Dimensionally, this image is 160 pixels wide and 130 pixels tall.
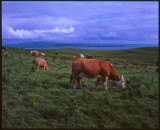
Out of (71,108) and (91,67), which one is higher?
(91,67)

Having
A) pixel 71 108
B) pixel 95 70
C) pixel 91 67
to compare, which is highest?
pixel 91 67

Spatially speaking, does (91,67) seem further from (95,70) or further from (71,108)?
(71,108)

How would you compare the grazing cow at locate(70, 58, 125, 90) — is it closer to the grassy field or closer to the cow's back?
the cow's back

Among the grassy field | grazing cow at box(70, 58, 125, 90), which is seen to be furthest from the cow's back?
the grassy field

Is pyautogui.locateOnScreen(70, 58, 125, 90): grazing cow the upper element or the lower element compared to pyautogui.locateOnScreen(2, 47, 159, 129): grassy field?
upper

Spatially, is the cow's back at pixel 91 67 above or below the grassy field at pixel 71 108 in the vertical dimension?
above

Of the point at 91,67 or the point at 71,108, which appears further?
the point at 91,67

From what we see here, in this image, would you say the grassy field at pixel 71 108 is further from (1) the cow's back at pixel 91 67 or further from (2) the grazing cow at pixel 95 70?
(1) the cow's back at pixel 91 67

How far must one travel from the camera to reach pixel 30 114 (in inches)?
240

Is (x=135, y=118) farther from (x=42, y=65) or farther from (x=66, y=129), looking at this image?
(x=42, y=65)

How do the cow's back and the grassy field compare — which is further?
the cow's back

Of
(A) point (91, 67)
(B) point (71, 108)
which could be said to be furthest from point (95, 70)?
(B) point (71, 108)

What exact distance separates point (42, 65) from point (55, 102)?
910 centimetres

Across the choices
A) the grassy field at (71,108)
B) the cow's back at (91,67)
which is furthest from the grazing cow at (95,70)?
the grassy field at (71,108)
